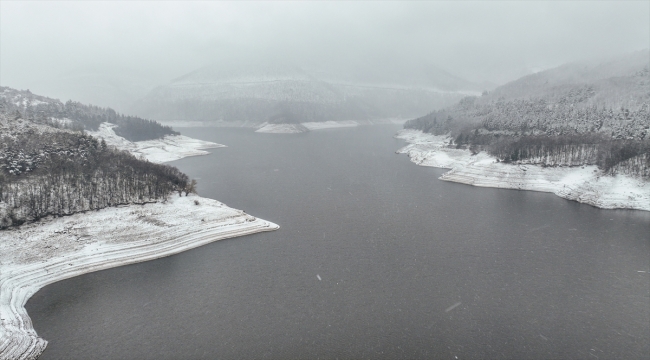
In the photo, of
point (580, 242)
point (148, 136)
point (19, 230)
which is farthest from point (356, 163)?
point (148, 136)

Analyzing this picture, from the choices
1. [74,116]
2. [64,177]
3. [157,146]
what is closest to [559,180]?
[64,177]

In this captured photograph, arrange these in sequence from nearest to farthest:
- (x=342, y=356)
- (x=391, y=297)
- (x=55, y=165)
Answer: (x=342, y=356)
(x=391, y=297)
(x=55, y=165)

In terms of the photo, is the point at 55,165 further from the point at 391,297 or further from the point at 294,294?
the point at 391,297

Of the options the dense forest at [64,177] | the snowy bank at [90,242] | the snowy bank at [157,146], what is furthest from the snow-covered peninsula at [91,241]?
the snowy bank at [157,146]

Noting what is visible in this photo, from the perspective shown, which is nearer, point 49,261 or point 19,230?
point 49,261

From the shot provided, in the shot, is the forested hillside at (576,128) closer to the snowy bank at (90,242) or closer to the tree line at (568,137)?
the tree line at (568,137)

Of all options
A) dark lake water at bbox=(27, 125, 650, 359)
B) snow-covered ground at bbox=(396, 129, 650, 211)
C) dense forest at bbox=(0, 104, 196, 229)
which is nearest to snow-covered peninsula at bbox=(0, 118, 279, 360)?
dark lake water at bbox=(27, 125, 650, 359)

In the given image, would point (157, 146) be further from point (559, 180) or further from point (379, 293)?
point (559, 180)
